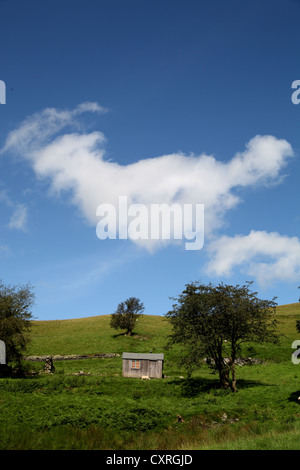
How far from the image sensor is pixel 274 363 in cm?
5738

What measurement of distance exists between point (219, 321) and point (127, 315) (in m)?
52.2

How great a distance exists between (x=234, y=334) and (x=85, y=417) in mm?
19482

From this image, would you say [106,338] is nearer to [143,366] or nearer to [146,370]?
[143,366]

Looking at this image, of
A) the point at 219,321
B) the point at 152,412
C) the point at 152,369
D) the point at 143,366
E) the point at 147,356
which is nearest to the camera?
the point at 152,412

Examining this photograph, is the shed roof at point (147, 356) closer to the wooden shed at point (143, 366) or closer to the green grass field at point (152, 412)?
the wooden shed at point (143, 366)

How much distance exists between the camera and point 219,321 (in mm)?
37906

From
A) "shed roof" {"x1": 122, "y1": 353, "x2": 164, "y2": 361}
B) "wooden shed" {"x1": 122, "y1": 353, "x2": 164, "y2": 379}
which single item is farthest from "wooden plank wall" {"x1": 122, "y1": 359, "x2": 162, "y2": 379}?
"shed roof" {"x1": 122, "y1": 353, "x2": 164, "y2": 361}

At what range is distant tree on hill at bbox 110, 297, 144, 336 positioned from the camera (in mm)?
86062

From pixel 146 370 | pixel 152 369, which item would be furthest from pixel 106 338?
pixel 152 369

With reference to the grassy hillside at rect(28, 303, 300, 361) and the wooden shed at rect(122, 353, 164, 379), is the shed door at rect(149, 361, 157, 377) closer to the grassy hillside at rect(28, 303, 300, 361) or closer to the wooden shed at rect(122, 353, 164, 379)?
the wooden shed at rect(122, 353, 164, 379)
